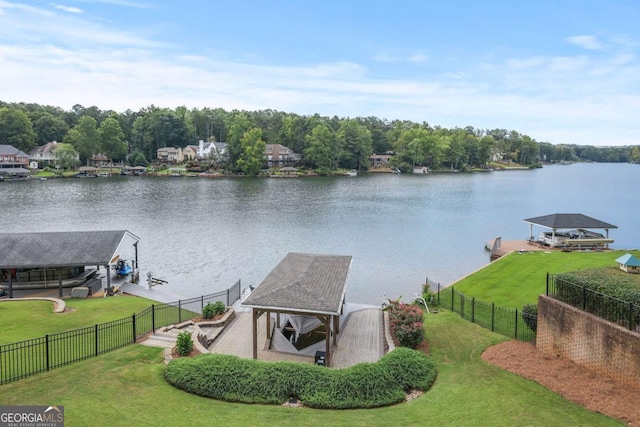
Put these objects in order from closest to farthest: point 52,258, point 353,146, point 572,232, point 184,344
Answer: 1. point 184,344
2. point 52,258
3. point 572,232
4. point 353,146

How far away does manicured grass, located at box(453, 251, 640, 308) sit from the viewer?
21.5m

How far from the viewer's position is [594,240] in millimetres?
34812

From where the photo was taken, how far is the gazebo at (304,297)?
47.6ft

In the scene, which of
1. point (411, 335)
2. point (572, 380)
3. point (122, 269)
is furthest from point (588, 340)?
point (122, 269)

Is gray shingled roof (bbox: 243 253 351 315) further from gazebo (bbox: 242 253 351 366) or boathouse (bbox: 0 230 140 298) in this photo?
boathouse (bbox: 0 230 140 298)

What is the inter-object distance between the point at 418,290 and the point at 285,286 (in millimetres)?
12577

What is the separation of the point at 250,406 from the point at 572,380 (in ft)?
27.1

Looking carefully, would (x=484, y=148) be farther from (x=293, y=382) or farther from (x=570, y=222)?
(x=293, y=382)

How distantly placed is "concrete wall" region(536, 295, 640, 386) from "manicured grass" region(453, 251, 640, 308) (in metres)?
6.21

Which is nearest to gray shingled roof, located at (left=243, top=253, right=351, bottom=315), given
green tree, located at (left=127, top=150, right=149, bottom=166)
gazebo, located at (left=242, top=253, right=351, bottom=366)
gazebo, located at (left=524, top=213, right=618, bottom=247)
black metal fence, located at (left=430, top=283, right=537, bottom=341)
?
gazebo, located at (left=242, top=253, right=351, bottom=366)

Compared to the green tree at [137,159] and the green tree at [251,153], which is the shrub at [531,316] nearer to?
the green tree at [251,153]

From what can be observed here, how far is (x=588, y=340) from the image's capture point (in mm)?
12094

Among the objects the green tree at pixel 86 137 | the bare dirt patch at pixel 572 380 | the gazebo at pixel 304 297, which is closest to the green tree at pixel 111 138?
the green tree at pixel 86 137

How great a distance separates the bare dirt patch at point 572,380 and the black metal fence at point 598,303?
151cm
